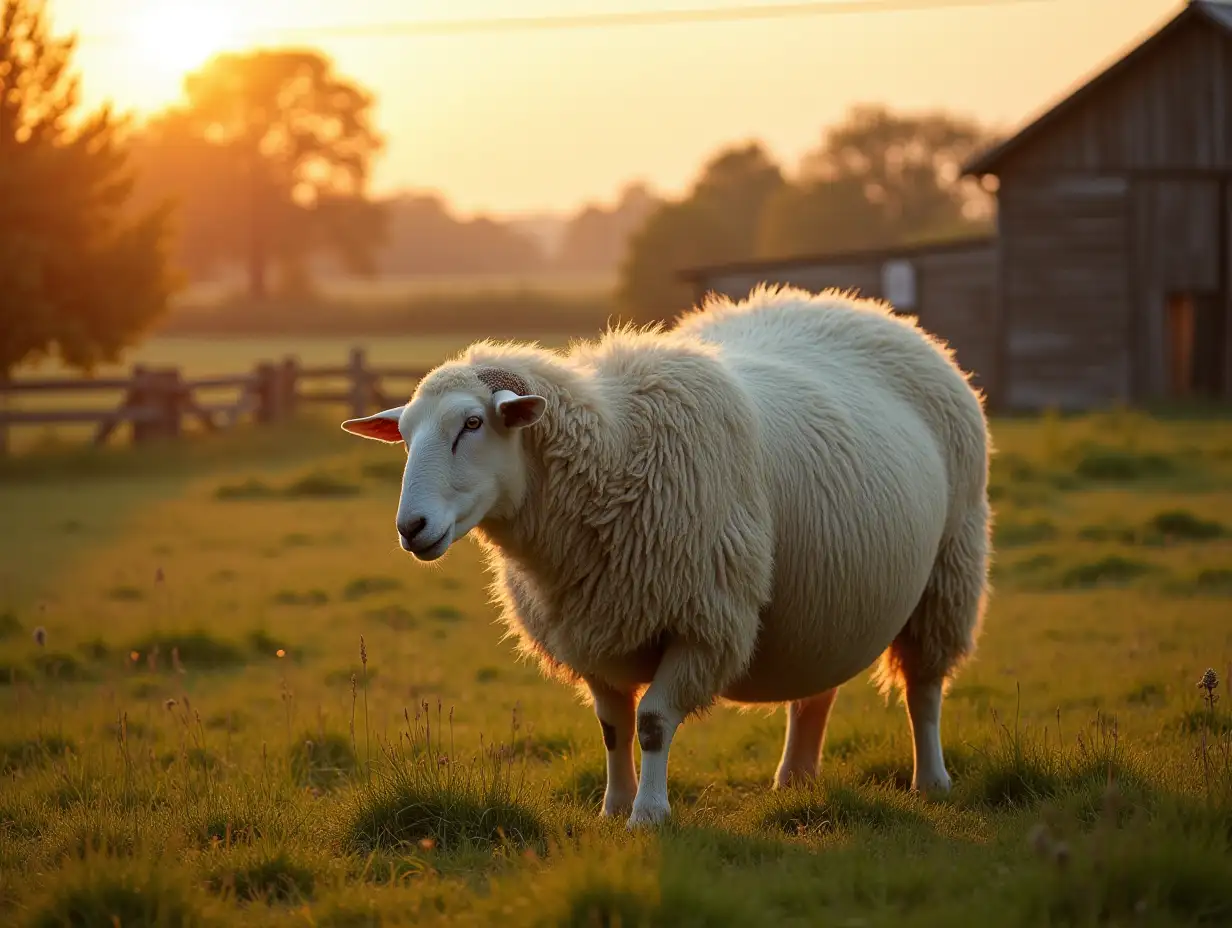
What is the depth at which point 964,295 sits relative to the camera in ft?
87.0

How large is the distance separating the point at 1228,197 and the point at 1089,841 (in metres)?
22.0

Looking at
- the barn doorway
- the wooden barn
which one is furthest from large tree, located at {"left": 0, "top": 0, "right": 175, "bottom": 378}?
the barn doorway

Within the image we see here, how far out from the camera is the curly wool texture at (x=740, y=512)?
5.10m

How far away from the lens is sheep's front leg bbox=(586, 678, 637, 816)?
542 centimetres

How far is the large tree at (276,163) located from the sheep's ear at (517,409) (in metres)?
63.4

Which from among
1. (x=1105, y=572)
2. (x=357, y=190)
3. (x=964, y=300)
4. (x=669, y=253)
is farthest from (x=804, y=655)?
(x=357, y=190)

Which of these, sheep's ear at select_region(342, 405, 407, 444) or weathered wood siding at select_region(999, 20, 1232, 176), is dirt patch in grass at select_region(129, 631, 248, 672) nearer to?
sheep's ear at select_region(342, 405, 407, 444)

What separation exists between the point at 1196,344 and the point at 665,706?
21.6 m

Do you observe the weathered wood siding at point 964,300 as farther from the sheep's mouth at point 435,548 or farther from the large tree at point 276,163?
the large tree at point 276,163

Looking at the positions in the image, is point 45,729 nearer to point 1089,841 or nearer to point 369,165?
point 1089,841

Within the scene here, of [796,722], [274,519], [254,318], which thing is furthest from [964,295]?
[254,318]

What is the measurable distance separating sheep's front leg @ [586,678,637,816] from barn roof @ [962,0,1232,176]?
20.0 meters

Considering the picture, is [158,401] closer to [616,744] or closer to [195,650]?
[195,650]

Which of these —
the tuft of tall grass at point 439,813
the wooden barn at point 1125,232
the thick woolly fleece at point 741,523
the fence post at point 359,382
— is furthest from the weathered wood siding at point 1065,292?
the tuft of tall grass at point 439,813
